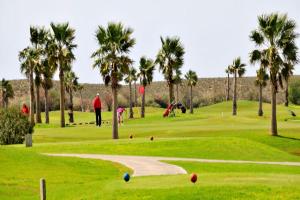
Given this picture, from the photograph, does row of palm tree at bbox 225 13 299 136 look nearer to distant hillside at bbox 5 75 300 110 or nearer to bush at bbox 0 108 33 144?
bush at bbox 0 108 33 144

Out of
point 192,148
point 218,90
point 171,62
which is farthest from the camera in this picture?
point 218,90

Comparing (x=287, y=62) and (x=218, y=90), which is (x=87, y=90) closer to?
(x=218, y=90)

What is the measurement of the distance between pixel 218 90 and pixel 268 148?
12453 centimetres

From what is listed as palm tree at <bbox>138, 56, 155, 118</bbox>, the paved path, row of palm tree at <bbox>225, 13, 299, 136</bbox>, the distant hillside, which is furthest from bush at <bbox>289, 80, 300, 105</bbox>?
the paved path

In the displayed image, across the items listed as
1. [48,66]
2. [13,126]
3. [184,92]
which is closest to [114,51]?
[13,126]

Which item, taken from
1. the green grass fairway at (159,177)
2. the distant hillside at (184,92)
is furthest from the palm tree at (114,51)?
the distant hillside at (184,92)

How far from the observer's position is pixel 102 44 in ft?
183

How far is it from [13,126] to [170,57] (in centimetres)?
3020

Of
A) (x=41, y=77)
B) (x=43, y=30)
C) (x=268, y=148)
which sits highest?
(x=43, y=30)

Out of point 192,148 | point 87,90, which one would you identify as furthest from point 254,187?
point 87,90

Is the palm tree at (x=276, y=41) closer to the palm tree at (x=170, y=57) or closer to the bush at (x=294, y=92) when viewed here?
the palm tree at (x=170, y=57)

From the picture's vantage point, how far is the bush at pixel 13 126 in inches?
2184

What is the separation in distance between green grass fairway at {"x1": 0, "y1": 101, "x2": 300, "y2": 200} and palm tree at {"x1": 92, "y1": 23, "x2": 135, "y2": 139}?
6929 millimetres

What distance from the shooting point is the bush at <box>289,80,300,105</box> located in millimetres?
143000
